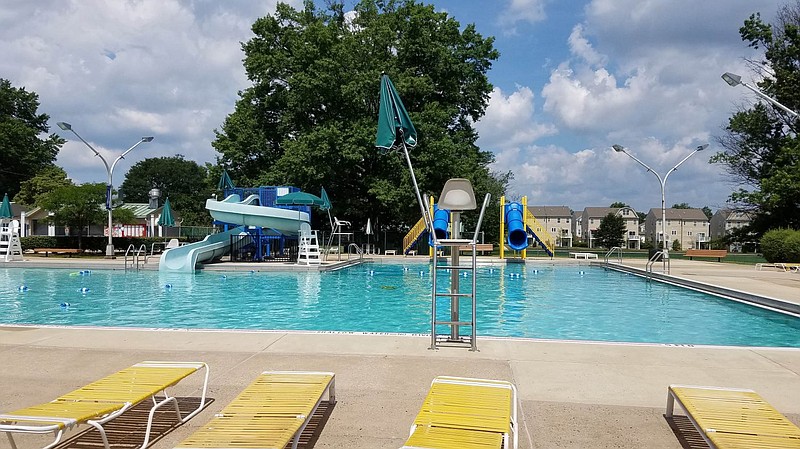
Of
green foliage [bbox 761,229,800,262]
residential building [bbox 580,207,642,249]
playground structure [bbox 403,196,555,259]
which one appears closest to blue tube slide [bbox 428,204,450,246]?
playground structure [bbox 403,196,555,259]

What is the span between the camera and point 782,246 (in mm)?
30984

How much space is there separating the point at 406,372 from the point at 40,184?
59.4 metres

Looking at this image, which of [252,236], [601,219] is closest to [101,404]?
[252,236]

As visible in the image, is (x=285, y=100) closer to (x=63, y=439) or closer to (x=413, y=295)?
(x=413, y=295)

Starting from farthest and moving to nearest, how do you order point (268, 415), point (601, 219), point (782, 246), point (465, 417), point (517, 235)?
point (601, 219) → point (517, 235) → point (782, 246) → point (268, 415) → point (465, 417)

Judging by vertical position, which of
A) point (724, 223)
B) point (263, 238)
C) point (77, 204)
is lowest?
point (263, 238)

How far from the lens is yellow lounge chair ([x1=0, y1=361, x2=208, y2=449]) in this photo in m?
3.56

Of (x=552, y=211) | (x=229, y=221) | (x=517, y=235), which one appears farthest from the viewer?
(x=552, y=211)

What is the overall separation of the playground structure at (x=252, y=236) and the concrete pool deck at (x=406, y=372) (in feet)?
55.0

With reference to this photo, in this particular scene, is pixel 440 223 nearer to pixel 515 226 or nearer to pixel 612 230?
pixel 515 226

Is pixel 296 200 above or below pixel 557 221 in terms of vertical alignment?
below

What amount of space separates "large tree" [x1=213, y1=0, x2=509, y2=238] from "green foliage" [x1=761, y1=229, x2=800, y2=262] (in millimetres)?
18247

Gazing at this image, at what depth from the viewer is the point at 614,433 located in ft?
14.7

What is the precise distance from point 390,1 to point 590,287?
32.4m
